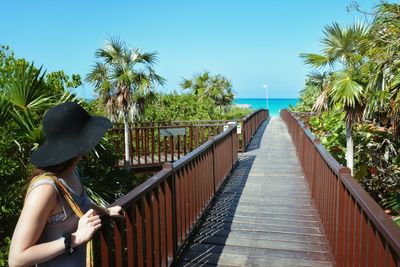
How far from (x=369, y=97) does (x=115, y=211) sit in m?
5.33

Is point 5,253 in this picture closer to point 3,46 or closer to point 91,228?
point 91,228

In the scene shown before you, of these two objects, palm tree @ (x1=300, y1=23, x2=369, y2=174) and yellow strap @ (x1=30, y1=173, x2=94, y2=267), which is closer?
yellow strap @ (x1=30, y1=173, x2=94, y2=267)

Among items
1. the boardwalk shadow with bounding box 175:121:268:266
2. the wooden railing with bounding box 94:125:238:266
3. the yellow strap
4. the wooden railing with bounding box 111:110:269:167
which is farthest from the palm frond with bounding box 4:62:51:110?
the wooden railing with bounding box 111:110:269:167

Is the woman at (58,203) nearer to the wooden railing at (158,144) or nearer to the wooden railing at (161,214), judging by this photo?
the wooden railing at (161,214)

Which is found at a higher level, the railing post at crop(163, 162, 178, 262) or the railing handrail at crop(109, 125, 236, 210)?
the railing handrail at crop(109, 125, 236, 210)

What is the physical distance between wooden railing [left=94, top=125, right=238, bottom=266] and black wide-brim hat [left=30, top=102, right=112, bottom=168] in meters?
0.59

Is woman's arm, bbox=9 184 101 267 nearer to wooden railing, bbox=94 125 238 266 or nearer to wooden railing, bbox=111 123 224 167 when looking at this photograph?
wooden railing, bbox=94 125 238 266

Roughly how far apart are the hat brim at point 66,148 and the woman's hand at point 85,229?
11.2 inches

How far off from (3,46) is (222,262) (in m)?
3.81

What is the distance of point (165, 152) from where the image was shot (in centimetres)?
1109

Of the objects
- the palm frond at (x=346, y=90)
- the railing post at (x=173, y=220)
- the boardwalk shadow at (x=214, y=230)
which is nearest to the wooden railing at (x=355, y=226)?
the boardwalk shadow at (x=214, y=230)

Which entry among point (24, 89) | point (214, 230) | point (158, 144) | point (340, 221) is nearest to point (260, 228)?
point (214, 230)

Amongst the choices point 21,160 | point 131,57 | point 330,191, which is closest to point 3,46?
point 21,160

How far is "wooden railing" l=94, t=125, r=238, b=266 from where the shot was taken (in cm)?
228
